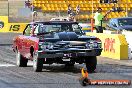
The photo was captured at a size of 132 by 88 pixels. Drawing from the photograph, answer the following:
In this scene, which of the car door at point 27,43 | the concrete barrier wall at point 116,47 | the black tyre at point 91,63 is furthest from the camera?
the concrete barrier wall at point 116,47

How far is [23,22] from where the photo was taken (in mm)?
46188

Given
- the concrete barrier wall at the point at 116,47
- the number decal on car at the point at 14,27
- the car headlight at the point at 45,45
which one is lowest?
the number decal on car at the point at 14,27

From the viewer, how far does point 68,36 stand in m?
14.9

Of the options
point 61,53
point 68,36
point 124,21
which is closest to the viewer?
point 61,53

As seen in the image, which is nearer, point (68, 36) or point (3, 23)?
point (68, 36)

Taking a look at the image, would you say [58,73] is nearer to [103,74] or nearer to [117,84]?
[103,74]

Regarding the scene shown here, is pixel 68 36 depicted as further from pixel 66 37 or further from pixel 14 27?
pixel 14 27

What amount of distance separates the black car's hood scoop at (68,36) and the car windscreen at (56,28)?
753 millimetres

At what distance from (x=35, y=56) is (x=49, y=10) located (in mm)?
33470

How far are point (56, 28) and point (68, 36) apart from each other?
118 centimetres

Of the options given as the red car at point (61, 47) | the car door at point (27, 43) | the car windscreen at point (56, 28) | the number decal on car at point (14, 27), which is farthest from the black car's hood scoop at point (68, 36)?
the number decal on car at point (14, 27)

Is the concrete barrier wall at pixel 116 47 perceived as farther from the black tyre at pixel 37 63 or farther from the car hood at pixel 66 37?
the black tyre at pixel 37 63

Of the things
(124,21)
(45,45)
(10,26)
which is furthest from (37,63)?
(10,26)

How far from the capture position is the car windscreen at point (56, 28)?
52.0 feet
